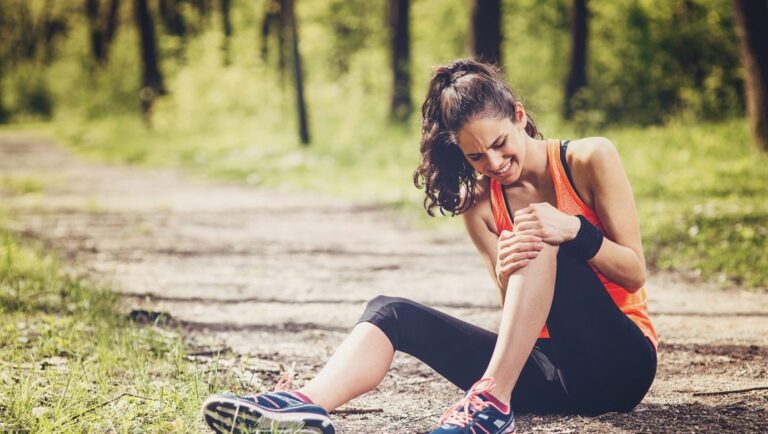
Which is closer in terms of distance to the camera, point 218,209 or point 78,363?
point 78,363

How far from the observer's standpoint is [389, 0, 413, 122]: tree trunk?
1691cm

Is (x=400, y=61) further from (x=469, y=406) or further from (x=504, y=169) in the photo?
(x=469, y=406)

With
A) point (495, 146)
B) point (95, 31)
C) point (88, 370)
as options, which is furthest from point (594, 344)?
point (95, 31)

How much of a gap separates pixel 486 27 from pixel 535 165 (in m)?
9.78

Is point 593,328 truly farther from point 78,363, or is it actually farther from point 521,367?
point 78,363

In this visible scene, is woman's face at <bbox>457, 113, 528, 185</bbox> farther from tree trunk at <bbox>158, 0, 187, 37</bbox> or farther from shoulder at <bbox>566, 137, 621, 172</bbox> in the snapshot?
tree trunk at <bbox>158, 0, 187, 37</bbox>

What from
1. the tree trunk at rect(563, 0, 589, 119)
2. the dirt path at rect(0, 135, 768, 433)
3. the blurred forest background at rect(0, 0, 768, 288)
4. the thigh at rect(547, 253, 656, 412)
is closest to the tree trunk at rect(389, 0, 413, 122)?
the blurred forest background at rect(0, 0, 768, 288)

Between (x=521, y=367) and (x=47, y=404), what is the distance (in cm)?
171

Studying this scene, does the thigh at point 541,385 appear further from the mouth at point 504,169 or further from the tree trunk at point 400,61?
the tree trunk at point 400,61

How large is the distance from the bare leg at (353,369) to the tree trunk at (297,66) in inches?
511

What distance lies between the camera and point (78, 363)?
3.15m

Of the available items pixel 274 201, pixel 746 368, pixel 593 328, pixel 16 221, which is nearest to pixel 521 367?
pixel 593 328

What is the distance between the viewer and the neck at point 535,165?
291 centimetres

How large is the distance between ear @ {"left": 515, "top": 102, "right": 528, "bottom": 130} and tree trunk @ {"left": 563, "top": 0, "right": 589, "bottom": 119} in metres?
14.0
